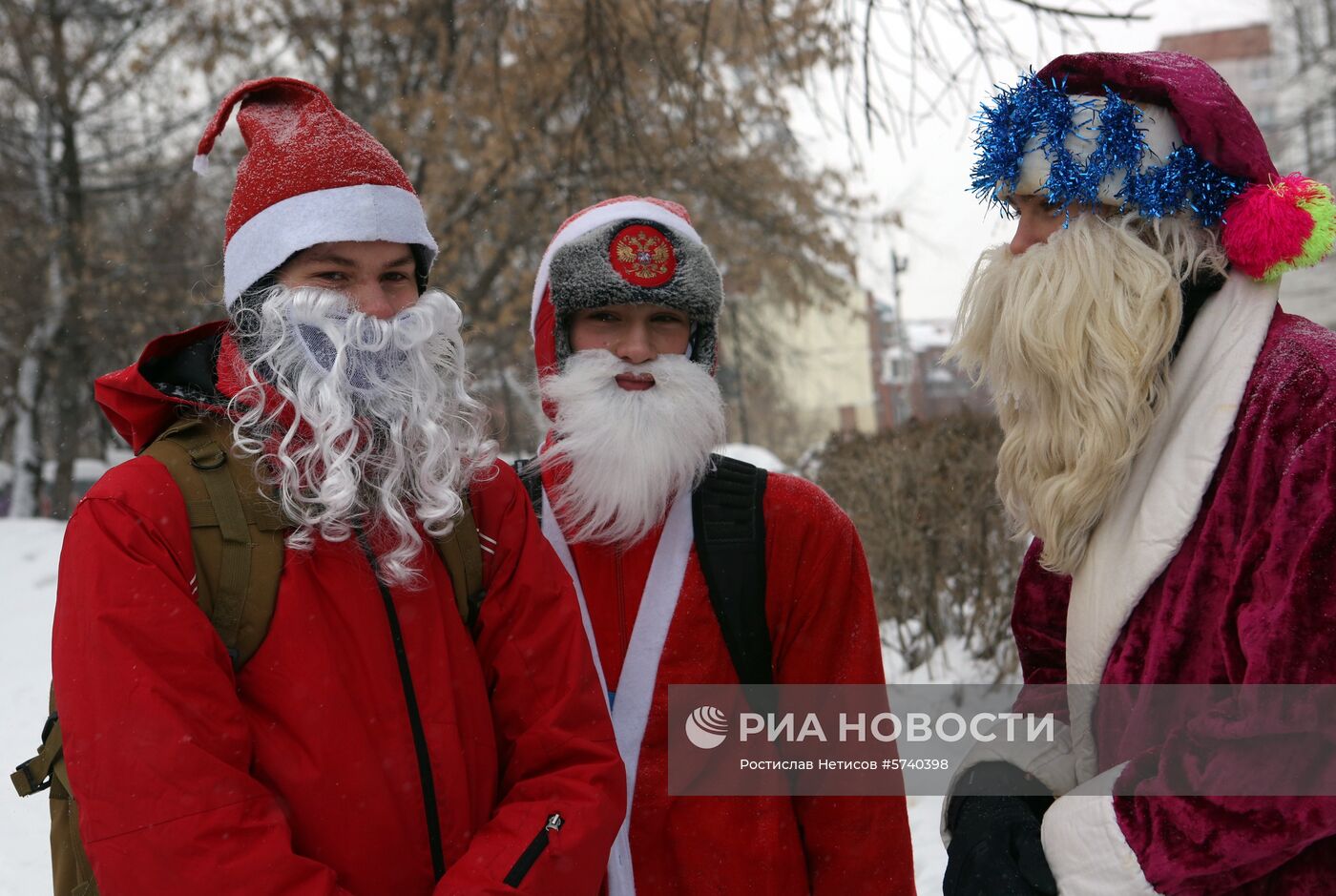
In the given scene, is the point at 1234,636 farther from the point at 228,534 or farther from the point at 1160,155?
the point at 228,534

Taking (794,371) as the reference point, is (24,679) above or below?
above

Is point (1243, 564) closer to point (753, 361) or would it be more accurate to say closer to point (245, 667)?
point (245, 667)

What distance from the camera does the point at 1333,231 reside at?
189 centimetres

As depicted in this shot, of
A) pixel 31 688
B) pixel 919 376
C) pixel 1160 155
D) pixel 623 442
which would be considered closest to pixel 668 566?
pixel 623 442

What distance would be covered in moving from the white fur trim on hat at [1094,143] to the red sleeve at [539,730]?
1133 mm

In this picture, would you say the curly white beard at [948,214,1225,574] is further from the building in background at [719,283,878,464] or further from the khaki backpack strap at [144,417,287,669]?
the building in background at [719,283,878,464]

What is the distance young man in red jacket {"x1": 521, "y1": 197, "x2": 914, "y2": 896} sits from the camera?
228 cm

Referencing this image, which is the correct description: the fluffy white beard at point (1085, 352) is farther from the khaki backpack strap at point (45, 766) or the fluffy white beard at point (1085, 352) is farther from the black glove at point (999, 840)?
the khaki backpack strap at point (45, 766)

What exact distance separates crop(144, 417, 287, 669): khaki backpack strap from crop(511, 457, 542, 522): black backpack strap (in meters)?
0.83

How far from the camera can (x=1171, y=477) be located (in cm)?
182

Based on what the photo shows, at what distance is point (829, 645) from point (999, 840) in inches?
22.3

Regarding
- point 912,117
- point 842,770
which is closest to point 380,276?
point 842,770

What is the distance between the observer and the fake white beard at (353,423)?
183 centimetres

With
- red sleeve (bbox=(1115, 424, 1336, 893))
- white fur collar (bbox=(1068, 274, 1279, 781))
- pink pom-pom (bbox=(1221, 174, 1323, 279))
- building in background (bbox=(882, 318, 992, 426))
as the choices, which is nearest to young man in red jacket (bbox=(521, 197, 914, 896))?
white fur collar (bbox=(1068, 274, 1279, 781))
